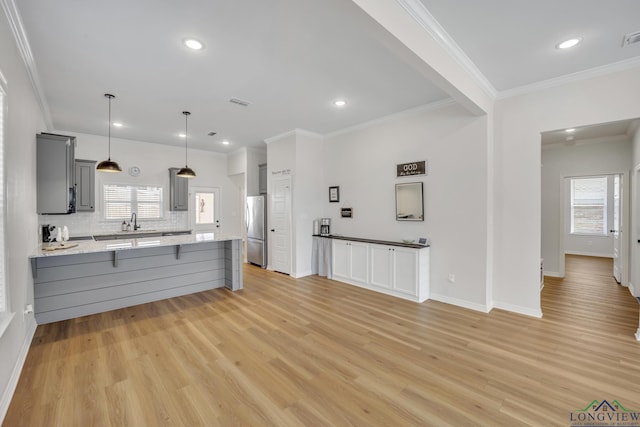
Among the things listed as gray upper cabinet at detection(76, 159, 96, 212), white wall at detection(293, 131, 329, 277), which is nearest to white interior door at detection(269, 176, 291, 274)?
white wall at detection(293, 131, 329, 277)

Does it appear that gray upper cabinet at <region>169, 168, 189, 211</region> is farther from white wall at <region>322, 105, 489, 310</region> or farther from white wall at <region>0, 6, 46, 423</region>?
white wall at <region>322, 105, 489, 310</region>

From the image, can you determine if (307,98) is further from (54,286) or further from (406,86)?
(54,286)

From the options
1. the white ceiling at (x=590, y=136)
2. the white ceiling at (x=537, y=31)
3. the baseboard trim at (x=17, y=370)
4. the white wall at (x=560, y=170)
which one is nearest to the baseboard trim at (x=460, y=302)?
the white ceiling at (x=537, y=31)

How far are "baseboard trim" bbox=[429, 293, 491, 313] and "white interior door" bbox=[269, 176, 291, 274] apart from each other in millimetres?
2837

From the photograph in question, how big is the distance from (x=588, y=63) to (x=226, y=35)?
3.71 metres

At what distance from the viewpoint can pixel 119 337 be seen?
308cm

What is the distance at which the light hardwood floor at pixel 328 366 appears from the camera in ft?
6.42

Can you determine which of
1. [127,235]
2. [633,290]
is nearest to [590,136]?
[633,290]

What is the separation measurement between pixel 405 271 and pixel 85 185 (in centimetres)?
628

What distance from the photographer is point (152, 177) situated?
6738 mm

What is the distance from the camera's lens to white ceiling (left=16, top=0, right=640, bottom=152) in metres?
2.22

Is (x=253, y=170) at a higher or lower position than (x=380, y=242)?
higher

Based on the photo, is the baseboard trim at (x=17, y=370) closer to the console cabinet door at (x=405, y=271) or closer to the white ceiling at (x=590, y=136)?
the console cabinet door at (x=405, y=271)

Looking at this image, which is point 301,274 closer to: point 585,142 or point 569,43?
point 569,43
